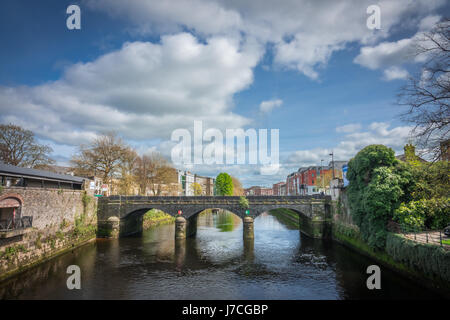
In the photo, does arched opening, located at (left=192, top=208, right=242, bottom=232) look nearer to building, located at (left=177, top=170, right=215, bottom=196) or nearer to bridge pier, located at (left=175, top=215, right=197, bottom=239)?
bridge pier, located at (left=175, top=215, right=197, bottom=239)

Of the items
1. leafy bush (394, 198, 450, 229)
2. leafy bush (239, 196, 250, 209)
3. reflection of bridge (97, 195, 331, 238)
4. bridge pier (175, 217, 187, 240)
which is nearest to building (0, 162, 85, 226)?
reflection of bridge (97, 195, 331, 238)

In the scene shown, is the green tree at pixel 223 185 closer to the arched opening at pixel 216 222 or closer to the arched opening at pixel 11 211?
the arched opening at pixel 216 222

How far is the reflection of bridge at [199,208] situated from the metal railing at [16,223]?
1626 cm

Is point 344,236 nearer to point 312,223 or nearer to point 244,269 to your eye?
point 312,223

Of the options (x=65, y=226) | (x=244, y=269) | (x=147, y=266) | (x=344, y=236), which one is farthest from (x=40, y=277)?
(x=344, y=236)

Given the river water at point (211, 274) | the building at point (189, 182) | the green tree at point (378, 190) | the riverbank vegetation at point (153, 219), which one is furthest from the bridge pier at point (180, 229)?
the building at point (189, 182)

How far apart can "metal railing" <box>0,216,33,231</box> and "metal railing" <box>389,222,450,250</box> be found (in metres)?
32.1

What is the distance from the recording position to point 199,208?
40.4 m

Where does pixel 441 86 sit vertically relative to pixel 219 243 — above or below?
above

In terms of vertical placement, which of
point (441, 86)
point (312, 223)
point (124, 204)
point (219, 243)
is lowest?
point (219, 243)

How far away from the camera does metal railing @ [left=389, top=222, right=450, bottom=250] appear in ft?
62.1

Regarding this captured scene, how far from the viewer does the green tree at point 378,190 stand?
77.3ft

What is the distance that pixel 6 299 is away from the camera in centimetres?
1734

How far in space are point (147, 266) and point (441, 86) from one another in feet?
85.0
